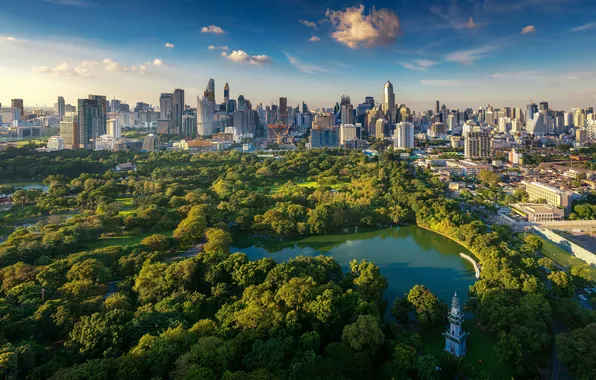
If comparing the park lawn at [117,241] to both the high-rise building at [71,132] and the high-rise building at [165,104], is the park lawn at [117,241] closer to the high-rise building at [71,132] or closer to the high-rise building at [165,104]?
the high-rise building at [71,132]

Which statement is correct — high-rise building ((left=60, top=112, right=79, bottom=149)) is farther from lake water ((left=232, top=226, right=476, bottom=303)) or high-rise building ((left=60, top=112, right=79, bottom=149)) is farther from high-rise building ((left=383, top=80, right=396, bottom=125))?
high-rise building ((left=383, top=80, right=396, bottom=125))

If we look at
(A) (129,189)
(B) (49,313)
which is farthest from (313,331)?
(A) (129,189)

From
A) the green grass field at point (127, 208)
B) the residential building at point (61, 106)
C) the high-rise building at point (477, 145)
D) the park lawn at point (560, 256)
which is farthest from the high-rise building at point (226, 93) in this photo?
the park lawn at point (560, 256)

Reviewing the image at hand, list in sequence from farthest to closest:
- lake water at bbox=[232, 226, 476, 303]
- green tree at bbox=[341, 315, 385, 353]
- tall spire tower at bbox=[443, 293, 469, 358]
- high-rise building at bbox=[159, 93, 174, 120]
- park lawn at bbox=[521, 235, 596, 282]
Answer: high-rise building at bbox=[159, 93, 174, 120] < park lawn at bbox=[521, 235, 596, 282] < lake water at bbox=[232, 226, 476, 303] < tall spire tower at bbox=[443, 293, 469, 358] < green tree at bbox=[341, 315, 385, 353]

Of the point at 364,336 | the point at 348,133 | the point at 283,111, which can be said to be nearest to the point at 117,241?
the point at 364,336

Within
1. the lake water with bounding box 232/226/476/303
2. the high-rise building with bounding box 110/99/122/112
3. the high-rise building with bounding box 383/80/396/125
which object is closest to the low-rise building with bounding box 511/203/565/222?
the lake water with bounding box 232/226/476/303

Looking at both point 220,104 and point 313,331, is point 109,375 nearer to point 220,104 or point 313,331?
point 313,331
